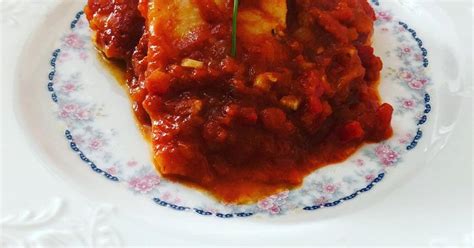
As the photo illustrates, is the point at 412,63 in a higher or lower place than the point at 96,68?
higher

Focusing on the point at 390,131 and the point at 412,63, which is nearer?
the point at 390,131

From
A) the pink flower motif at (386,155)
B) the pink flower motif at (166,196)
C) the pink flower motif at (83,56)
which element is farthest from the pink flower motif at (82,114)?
the pink flower motif at (386,155)

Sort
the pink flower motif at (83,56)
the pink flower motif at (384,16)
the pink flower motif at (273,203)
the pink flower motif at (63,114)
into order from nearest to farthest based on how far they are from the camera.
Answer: the pink flower motif at (273,203) → the pink flower motif at (63,114) → the pink flower motif at (83,56) → the pink flower motif at (384,16)

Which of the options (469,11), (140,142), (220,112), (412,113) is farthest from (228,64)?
(469,11)

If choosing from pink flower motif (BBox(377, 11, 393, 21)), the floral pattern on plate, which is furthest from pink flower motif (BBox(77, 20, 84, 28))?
pink flower motif (BBox(377, 11, 393, 21))

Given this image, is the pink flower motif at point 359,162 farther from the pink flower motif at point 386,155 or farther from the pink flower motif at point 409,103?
the pink flower motif at point 409,103

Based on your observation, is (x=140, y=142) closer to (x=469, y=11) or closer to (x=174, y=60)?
(x=174, y=60)
